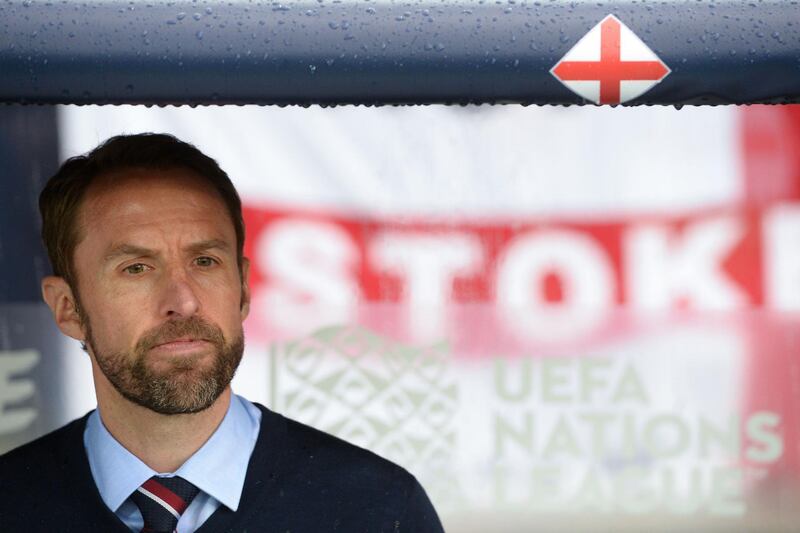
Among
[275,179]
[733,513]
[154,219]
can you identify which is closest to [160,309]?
[154,219]

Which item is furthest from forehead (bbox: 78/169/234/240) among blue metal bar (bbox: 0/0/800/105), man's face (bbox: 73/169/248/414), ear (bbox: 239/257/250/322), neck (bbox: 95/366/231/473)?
blue metal bar (bbox: 0/0/800/105)

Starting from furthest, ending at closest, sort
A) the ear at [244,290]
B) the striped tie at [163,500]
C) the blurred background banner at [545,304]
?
the blurred background banner at [545,304], the ear at [244,290], the striped tie at [163,500]

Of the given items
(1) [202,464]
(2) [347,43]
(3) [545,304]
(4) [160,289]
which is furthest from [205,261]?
(3) [545,304]

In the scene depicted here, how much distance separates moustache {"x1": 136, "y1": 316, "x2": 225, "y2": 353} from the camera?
177 centimetres

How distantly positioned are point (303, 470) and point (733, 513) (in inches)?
53.2

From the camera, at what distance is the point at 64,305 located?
1.98 m

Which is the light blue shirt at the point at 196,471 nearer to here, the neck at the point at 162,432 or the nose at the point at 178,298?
the neck at the point at 162,432

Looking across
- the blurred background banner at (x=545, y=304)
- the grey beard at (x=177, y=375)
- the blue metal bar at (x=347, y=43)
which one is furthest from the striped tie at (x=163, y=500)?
the blurred background banner at (x=545, y=304)

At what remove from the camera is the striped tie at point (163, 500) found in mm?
1763

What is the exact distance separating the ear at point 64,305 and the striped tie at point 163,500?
0.29 metres

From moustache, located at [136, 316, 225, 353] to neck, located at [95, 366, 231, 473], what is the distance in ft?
0.42

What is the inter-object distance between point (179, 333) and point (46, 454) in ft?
1.20

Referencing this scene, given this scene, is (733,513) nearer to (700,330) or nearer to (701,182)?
(700,330)

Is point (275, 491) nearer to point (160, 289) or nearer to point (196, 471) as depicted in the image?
point (196, 471)
